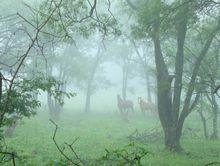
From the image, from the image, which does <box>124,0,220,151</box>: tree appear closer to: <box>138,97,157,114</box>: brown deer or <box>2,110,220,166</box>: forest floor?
<box>2,110,220,166</box>: forest floor

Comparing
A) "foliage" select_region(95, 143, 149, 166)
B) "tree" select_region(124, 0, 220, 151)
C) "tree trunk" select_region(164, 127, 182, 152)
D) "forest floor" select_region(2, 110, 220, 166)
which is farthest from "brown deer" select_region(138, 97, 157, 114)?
"foliage" select_region(95, 143, 149, 166)

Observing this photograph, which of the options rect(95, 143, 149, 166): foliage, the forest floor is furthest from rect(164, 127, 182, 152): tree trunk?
rect(95, 143, 149, 166): foliage

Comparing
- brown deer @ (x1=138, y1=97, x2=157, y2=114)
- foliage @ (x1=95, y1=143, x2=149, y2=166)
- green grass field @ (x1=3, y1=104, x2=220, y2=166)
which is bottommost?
green grass field @ (x1=3, y1=104, x2=220, y2=166)

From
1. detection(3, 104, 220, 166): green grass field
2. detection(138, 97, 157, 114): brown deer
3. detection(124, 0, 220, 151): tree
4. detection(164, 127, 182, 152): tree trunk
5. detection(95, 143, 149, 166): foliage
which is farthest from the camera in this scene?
detection(138, 97, 157, 114): brown deer

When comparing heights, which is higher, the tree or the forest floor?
the tree

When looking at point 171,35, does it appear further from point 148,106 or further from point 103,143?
point 148,106

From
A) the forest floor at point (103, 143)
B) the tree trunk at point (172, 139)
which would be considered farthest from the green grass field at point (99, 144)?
the tree trunk at point (172, 139)

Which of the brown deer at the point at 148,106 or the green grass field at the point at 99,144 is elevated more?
the brown deer at the point at 148,106

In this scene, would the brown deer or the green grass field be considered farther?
the brown deer

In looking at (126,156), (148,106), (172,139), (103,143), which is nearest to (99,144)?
(103,143)

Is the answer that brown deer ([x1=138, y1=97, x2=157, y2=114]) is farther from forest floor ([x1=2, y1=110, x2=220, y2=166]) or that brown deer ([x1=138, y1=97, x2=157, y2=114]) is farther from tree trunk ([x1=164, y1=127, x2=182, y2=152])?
tree trunk ([x1=164, y1=127, x2=182, y2=152])

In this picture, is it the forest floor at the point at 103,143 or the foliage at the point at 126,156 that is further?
the forest floor at the point at 103,143

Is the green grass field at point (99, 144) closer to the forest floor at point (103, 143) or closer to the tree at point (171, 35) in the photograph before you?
the forest floor at point (103, 143)

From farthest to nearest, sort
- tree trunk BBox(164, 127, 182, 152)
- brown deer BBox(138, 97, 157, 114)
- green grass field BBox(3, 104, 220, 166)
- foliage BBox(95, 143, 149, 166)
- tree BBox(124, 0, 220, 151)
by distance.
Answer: brown deer BBox(138, 97, 157, 114) < tree trunk BBox(164, 127, 182, 152) < tree BBox(124, 0, 220, 151) < green grass field BBox(3, 104, 220, 166) < foliage BBox(95, 143, 149, 166)
